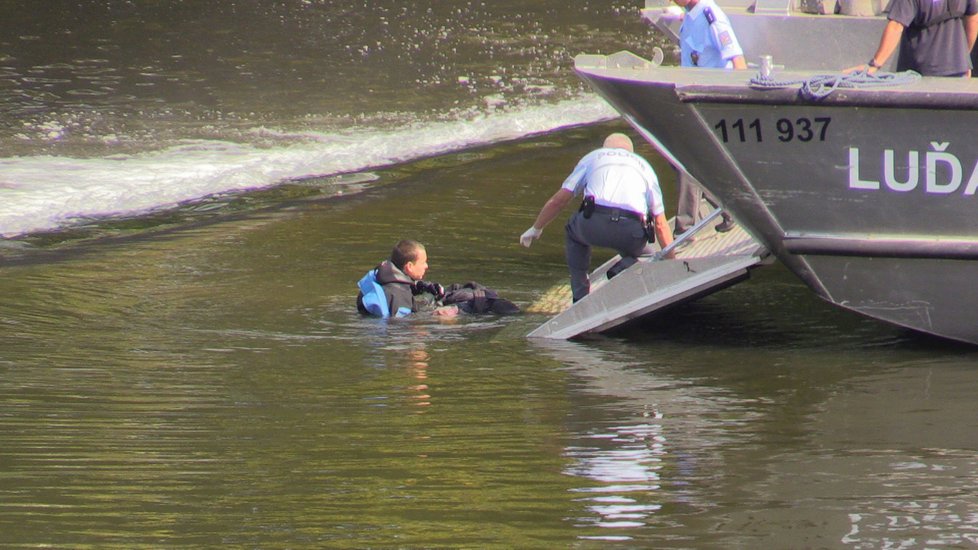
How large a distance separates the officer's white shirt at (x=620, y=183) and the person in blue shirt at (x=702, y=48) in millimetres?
1163

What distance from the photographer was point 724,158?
7.28 metres

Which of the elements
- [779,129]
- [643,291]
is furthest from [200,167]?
[779,129]

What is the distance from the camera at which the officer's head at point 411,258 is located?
347 inches

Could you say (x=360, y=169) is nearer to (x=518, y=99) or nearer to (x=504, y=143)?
(x=504, y=143)

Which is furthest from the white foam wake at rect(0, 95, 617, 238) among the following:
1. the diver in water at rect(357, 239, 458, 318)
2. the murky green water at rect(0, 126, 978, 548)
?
the diver in water at rect(357, 239, 458, 318)

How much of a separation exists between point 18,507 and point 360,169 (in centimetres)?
912

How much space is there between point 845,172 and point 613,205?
149cm

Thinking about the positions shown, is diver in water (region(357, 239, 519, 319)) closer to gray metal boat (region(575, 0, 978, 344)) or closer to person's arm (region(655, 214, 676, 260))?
person's arm (region(655, 214, 676, 260))

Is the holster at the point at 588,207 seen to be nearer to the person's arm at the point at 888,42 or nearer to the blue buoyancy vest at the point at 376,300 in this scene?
the blue buoyancy vest at the point at 376,300

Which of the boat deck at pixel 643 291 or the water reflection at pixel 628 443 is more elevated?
the boat deck at pixel 643 291

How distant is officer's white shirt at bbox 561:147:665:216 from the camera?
8.25 m

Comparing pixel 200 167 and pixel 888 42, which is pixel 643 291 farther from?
pixel 200 167

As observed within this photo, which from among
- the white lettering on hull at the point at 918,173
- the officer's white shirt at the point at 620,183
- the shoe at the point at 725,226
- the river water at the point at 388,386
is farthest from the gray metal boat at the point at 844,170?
the shoe at the point at 725,226

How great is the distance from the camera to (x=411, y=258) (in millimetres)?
8828
